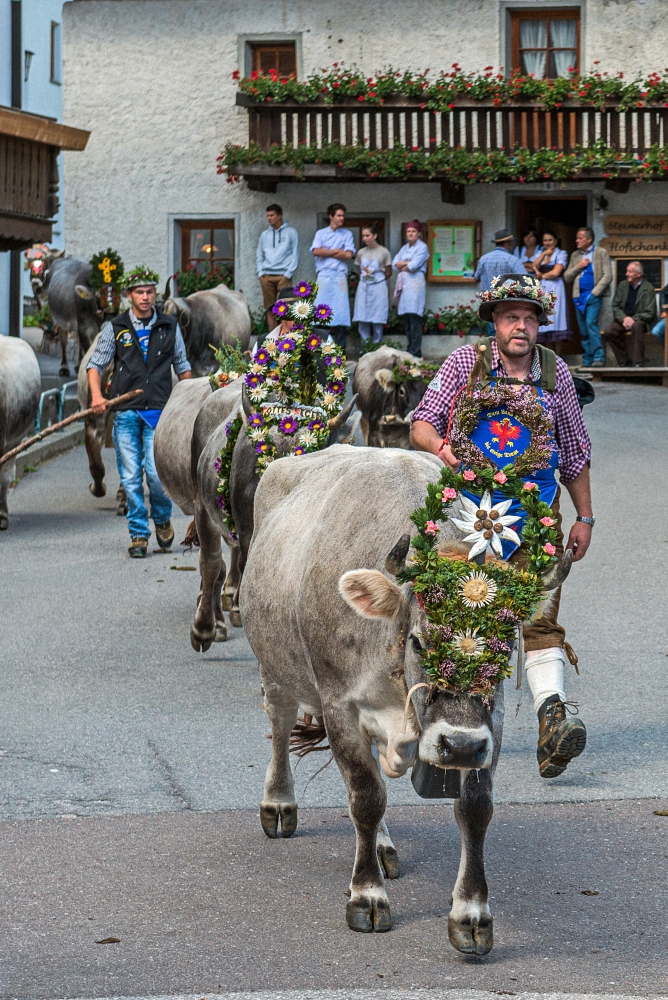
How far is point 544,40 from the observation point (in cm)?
2800

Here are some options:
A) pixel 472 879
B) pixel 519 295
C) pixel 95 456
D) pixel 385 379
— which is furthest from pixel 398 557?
pixel 95 456

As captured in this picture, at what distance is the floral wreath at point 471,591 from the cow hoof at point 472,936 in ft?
2.46

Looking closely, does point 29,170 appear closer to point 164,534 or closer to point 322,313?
point 164,534

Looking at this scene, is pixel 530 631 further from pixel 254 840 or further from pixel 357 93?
pixel 357 93

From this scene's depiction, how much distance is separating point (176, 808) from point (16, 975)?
179 cm

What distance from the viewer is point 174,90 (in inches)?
1112

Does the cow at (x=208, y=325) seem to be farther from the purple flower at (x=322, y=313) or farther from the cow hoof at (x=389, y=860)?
the cow hoof at (x=389, y=860)

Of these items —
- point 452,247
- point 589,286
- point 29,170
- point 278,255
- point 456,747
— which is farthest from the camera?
point 452,247

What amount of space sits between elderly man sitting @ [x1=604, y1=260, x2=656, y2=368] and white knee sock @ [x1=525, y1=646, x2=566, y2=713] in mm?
18621

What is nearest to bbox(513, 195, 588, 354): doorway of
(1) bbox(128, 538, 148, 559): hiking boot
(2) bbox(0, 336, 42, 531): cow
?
(2) bbox(0, 336, 42, 531): cow

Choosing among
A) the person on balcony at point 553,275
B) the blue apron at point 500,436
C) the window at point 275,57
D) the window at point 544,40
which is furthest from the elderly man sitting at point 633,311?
the blue apron at point 500,436

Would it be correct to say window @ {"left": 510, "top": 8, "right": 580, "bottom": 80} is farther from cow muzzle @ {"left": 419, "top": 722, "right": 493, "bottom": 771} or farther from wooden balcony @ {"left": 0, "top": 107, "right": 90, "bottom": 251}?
cow muzzle @ {"left": 419, "top": 722, "right": 493, "bottom": 771}

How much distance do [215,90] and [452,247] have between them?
518 centimetres

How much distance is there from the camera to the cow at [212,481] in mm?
8789
